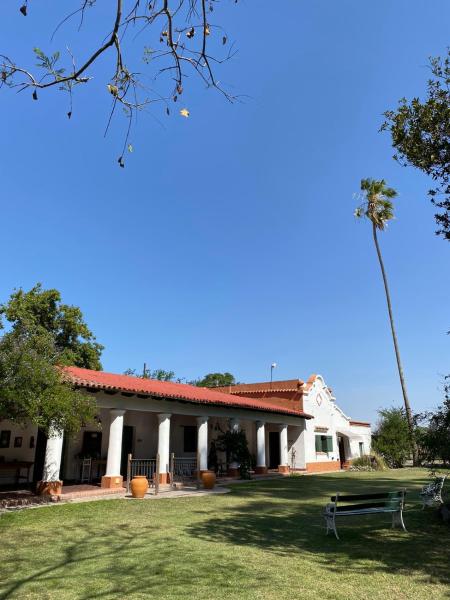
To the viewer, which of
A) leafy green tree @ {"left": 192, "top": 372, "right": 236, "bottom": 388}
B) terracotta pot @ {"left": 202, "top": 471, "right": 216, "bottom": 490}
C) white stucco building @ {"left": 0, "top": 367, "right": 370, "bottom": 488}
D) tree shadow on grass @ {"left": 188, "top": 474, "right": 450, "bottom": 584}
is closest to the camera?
tree shadow on grass @ {"left": 188, "top": 474, "right": 450, "bottom": 584}

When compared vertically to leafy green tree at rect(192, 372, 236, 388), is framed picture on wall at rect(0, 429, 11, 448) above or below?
below

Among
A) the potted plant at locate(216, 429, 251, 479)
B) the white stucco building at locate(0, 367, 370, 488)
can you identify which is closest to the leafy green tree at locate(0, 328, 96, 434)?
the white stucco building at locate(0, 367, 370, 488)

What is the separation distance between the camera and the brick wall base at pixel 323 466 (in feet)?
91.6

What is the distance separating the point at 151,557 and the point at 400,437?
1209 inches

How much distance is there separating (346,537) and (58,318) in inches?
1186

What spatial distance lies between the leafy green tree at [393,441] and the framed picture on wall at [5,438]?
84.4ft

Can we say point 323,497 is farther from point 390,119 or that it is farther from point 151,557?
point 390,119

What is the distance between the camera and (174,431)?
2327cm

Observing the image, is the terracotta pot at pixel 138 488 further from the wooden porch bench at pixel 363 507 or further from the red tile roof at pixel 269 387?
the red tile roof at pixel 269 387

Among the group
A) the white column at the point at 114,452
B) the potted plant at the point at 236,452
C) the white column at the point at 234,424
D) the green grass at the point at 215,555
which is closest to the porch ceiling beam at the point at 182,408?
the white column at the point at 234,424

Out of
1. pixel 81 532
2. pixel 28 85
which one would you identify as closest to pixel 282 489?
pixel 81 532

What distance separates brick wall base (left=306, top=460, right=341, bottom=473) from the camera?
27.9 m

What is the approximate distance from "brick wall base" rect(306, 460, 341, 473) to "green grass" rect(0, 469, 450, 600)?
16.4m

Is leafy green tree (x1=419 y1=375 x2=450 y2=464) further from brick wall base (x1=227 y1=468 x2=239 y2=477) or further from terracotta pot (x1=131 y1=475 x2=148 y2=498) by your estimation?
brick wall base (x1=227 y1=468 x2=239 y2=477)
